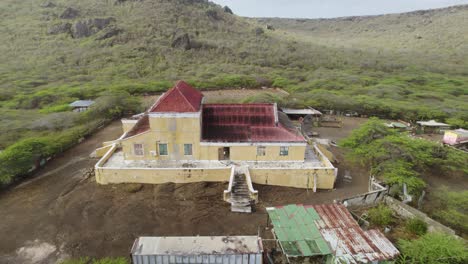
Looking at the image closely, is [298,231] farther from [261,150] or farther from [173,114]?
[173,114]

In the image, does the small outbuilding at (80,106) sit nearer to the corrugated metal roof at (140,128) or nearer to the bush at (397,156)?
the corrugated metal roof at (140,128)

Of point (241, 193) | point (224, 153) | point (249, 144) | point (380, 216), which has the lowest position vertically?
point (380, 216)

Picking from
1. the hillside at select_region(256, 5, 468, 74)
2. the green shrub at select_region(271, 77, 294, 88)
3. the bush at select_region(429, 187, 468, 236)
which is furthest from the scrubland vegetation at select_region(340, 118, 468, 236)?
the hillside at select_region(256, 5, 468, 74)

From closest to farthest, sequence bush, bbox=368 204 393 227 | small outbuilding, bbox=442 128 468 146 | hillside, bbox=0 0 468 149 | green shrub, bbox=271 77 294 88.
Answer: bush, bbox=368 204 393 227
small outbuilding, bbox=442 128 468 146
hillside, bbox=0 0 468 149
green shrub, bbox=271 77 294 88

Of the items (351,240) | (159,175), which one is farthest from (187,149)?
(351,240)

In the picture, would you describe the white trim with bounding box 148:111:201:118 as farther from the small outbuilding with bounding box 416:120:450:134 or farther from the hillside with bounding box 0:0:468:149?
the small outbuilding with bounding box 416:120:450:134

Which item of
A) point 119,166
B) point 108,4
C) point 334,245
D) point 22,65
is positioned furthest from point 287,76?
point 108,4

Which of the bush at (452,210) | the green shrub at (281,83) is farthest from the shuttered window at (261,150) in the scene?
the green shrub at (281,83)
